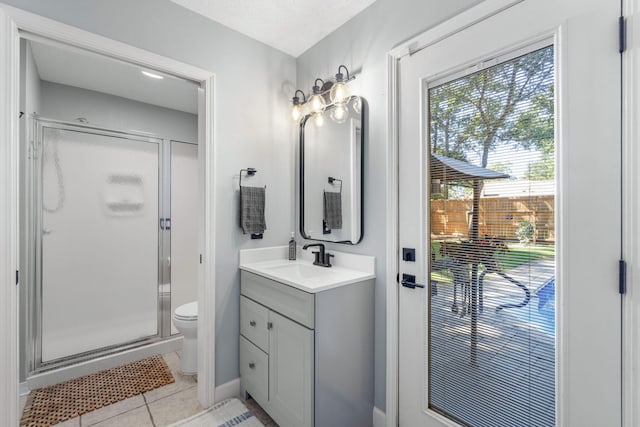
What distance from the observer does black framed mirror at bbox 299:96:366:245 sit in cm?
183

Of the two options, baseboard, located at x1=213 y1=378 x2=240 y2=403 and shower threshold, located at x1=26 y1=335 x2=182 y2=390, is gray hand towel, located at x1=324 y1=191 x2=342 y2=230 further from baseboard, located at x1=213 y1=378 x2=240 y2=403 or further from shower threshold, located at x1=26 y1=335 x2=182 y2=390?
shower threshold, located at x1=26 y1=335 x2=182 y2=390

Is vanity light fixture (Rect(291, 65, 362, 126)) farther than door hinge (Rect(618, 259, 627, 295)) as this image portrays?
Yes

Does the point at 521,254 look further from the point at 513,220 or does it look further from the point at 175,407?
the point at 175,407

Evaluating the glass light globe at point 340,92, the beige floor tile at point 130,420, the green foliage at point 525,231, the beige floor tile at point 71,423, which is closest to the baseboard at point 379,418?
the green foliage at point 525,231

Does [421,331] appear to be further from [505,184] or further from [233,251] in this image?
[233,251]

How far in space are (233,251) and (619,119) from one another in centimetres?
199

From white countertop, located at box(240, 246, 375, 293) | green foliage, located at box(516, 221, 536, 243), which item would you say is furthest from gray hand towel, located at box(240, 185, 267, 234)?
green foliage, located at box(516, 221, 536, 243)

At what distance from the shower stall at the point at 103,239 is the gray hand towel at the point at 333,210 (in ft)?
5.45

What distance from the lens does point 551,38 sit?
1102 mm

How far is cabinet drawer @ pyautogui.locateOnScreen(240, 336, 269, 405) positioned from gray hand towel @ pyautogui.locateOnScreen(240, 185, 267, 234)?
29.3 inches

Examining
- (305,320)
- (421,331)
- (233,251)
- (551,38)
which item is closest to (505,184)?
(551,38)

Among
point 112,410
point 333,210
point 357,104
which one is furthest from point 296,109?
point 112,410

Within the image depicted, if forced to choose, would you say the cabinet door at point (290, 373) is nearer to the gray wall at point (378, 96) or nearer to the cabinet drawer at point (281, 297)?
the cabinet drawer at point (281, 297)

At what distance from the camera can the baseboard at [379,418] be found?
1636 millimetres
